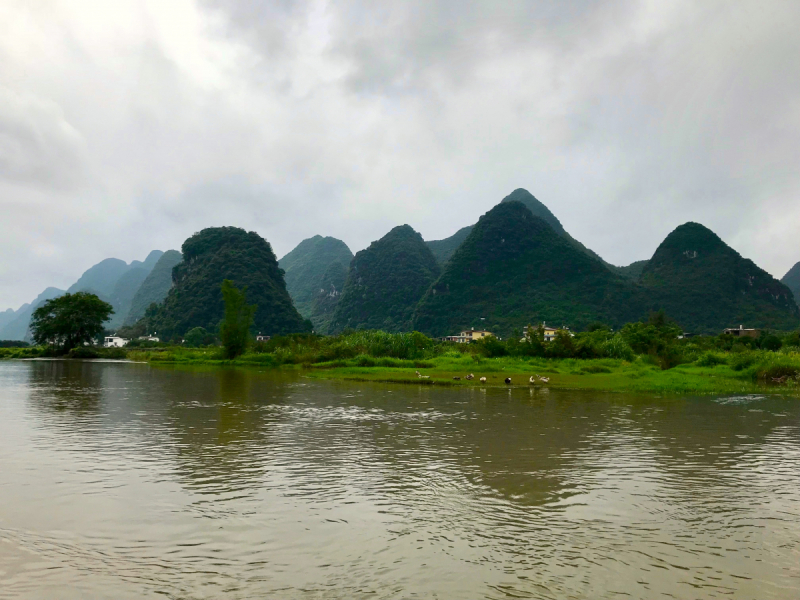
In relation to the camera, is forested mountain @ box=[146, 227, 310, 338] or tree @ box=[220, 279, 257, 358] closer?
tree @ box=[220, 279, 257, 358]

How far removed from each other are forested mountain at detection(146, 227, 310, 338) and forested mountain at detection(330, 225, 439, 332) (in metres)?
37.5

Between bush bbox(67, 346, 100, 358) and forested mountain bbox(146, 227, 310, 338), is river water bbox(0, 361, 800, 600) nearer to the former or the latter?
bush bbox(67, 346, 100, 358)

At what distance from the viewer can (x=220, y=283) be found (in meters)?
127

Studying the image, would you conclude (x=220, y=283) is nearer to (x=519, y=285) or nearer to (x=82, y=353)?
(x=82, y=353)

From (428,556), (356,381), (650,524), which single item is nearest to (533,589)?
(428,556)

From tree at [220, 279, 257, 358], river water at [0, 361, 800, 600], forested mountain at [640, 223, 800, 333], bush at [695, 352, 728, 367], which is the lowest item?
river water at [0, 361, 800, 600]

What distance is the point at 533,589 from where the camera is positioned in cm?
554

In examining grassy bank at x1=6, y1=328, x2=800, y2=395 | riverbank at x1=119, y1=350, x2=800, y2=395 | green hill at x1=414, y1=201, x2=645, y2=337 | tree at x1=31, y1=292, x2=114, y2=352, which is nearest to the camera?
riverbank at x1=119, y1=350, x2=800, y2=395

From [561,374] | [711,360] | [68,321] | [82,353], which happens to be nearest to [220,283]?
[68,321]

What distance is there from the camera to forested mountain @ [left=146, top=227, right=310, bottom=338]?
12381 centimetres

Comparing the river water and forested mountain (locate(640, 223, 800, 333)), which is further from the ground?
forested mountain (locate(640, 223, 800, 333))

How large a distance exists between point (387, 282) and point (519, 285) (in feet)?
160

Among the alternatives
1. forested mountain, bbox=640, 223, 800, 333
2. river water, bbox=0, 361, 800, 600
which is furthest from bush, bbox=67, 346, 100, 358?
forested mountain, bbox=640, 223, 800, 333

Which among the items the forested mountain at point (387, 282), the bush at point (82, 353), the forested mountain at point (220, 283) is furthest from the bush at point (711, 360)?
the forested mountain at point (387, 282)
